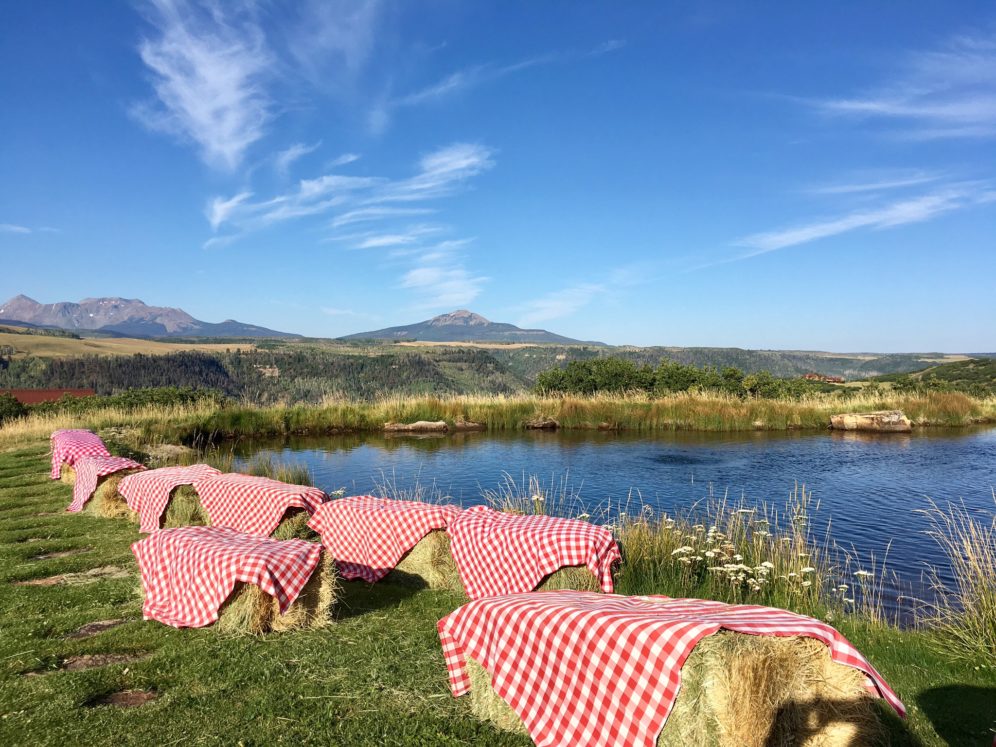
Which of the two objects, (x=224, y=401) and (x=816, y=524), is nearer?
(x=816, y=524)

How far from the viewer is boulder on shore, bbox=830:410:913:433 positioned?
25.9 metres

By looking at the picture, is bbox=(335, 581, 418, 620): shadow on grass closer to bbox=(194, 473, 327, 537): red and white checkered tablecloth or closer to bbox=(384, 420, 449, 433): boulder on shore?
bbox=(194, 473, 327, 537): red and white checkered tablecloth

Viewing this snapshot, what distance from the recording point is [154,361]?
85750mm

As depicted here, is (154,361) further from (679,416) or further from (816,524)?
(816,524)

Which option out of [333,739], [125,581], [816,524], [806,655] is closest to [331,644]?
[333,739]

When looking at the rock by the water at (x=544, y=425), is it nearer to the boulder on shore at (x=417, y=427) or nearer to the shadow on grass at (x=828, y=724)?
the boulder on shore at (x=417, y=427)

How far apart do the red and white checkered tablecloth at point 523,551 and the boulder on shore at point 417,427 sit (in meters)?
20.1

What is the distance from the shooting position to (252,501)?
29.0ft

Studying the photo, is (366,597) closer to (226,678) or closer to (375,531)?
(375,531)

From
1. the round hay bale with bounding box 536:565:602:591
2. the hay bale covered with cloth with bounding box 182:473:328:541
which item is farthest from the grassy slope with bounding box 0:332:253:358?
the round hay bale with bounding box 536:565:602:591

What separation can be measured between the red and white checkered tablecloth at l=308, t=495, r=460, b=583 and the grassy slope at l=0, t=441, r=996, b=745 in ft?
2.21

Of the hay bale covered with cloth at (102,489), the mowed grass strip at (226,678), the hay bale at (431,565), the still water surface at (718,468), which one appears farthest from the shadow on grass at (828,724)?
the hay bale covered with cloth at (102,489)

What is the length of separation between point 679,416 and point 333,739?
24559mm

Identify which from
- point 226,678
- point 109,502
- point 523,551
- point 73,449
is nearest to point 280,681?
point 226,678
